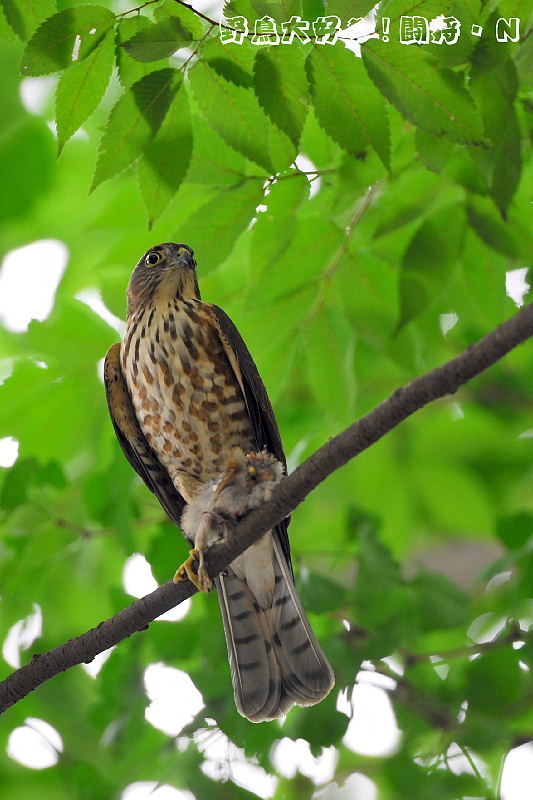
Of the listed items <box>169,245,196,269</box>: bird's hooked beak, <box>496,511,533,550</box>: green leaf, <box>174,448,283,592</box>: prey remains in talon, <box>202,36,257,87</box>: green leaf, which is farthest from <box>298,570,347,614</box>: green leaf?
<box>202,36,257,87</box>: green leaf

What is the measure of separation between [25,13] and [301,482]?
1.65 meters

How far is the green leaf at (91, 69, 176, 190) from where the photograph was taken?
2547mm

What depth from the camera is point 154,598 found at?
2.69 m

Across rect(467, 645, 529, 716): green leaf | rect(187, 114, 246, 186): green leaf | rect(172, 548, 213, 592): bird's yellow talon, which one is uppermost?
rect(187, 114, 246, 186): green leaf

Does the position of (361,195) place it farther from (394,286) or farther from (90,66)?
(90,66)

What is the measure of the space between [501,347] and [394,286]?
174 centimetres

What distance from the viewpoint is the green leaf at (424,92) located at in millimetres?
2545

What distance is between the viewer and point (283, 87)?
254 cm

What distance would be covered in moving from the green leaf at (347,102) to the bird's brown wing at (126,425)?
1711 mm

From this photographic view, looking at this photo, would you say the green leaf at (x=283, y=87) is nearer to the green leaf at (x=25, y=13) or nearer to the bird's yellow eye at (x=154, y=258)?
the green leaf at (x=25, y=13)

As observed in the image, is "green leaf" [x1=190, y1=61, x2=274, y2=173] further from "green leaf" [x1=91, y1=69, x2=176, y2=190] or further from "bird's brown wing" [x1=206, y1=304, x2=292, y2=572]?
"bird's brown wing" [x1=206, y1=304, x2=292, y2=572]

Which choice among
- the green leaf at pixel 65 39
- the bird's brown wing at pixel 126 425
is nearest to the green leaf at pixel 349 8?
the green leaf at pixel 65 39

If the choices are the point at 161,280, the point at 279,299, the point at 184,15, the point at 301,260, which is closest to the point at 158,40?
the point at 184,15

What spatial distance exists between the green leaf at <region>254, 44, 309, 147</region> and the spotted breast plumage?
3.25 feet
